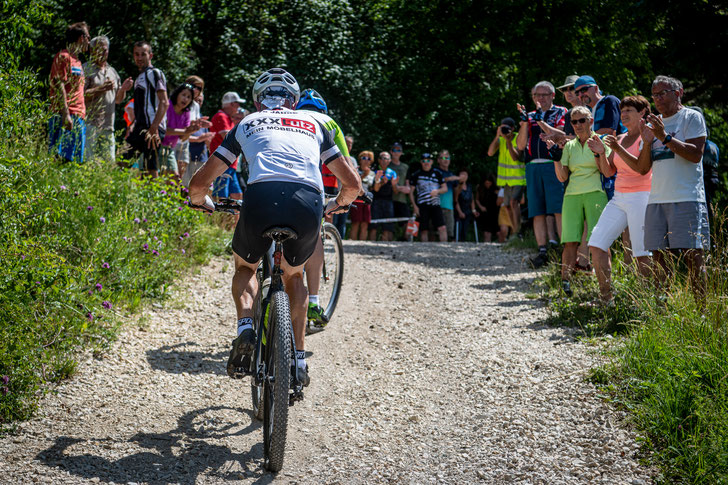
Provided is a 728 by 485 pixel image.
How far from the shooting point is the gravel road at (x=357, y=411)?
434cm

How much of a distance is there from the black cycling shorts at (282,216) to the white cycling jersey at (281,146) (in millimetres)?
64

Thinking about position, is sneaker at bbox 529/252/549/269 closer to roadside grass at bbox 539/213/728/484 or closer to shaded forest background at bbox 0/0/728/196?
roadside grass at bbox 539/213/728/484

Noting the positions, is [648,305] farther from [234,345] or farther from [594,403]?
[234,345]

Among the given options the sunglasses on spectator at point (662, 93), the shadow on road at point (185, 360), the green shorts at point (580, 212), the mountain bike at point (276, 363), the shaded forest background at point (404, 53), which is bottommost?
the shadow on road at point (185, 360)

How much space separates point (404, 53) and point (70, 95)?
16.9 m

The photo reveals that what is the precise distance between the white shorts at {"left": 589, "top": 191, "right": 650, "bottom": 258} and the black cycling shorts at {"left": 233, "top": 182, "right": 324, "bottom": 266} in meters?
3.65

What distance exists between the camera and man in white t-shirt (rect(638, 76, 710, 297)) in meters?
6.31

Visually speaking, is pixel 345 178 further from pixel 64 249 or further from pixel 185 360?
pixel 64 249

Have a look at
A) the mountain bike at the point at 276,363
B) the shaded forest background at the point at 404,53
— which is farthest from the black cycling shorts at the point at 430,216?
the mountain bike at the point at 276,363

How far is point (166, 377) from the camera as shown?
5895 millimetres

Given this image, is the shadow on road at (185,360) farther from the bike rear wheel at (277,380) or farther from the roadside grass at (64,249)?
the bike rear wheel at (277,380)

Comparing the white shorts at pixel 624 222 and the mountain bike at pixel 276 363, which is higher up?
the white shorts at pixel 624 222

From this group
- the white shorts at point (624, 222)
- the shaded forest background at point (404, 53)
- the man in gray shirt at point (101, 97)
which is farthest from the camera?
the shaded forest background at point (404, 53)

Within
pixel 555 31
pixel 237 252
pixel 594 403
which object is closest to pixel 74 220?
pixel 237 252
